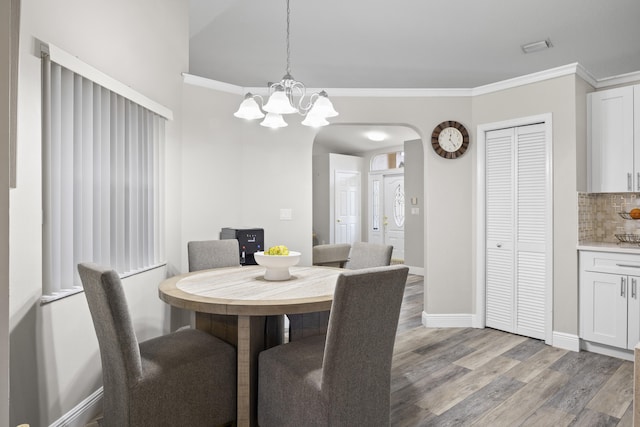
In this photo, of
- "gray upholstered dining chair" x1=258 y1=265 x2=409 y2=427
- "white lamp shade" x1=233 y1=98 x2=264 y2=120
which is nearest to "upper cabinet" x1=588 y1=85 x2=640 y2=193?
"gray upholstered dining chair" x1=258 y1=265 x2=409 y2=427

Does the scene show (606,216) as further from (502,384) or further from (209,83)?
(209,83)

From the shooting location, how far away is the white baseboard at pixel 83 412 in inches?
77.9

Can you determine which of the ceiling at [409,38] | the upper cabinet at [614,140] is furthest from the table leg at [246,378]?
the upper cabinet at [614,140]

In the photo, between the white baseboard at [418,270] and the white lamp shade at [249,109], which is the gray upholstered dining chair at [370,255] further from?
the white baseboard at [418,270]

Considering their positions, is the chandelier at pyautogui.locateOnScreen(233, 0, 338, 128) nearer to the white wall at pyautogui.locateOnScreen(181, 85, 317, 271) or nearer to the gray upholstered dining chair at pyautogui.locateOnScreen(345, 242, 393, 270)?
the gray upholstered dining chair at pyautogui.locateOnScreen(345, 242, 393, 270)

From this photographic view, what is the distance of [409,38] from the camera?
398 centimetres

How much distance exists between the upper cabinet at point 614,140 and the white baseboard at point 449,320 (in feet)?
5.41

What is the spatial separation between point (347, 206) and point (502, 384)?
6.54 meters

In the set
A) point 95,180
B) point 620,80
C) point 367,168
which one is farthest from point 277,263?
point 367,168

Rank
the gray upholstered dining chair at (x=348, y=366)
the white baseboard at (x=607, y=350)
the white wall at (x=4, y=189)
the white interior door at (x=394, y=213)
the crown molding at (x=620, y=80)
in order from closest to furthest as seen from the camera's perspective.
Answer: the white wall at (x=4, y=189) → the gray upholstered dining chair at (x=348, y=366) → the white baseboard at (x=607, y=350) → the crown molding at (x=620, y=80) → the white interior door at (x=394, y=213)

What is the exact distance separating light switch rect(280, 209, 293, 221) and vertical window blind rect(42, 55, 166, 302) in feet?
4.01

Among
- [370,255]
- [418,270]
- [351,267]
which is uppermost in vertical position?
[370,255]

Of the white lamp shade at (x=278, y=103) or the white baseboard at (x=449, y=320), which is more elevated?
the white lamp shade at (x=278, y=103)

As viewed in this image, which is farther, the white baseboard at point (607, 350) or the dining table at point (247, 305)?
the white baseboard at point (607, 350)
